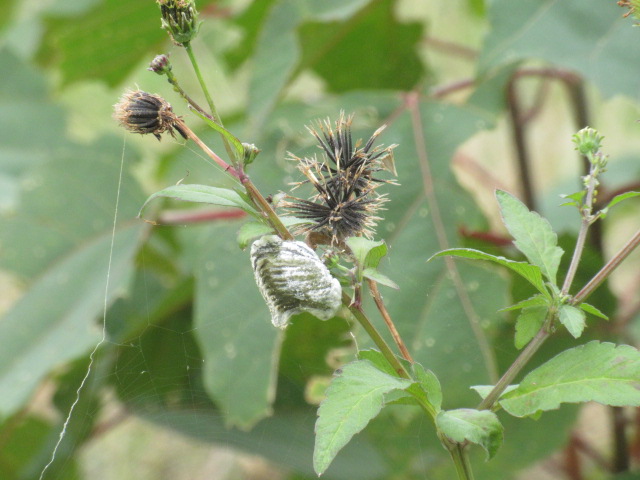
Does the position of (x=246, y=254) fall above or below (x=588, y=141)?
below

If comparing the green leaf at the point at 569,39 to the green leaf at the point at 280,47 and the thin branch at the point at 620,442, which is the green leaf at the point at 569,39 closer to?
the green leaf at the point at 280,47

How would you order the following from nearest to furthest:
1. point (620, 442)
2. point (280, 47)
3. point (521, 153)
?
point (280, 47) < point (620, 442) < point (521, 153)

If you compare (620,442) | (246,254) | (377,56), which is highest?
(377,56)

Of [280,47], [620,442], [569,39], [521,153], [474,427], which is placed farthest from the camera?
[521,153]

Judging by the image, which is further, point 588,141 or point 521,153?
point 521,153

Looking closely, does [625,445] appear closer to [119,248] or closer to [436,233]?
[436,233]

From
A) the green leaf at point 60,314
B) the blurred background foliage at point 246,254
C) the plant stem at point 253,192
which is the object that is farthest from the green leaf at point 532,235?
the green leaf at point 60,314

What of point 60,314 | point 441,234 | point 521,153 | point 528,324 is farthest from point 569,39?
point 60,314

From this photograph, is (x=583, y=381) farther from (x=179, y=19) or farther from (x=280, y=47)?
(x=280, y=47)
